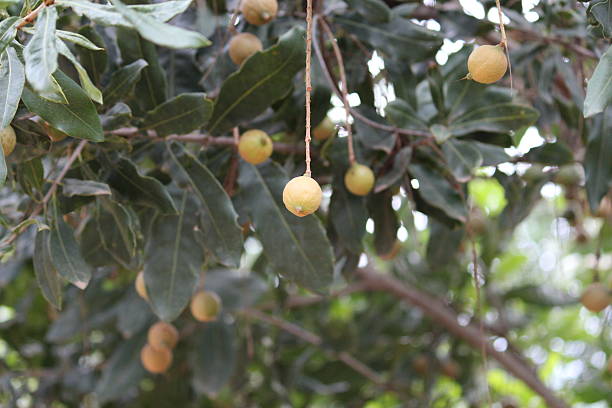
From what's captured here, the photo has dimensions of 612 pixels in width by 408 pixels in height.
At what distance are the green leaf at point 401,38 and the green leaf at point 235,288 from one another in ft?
3.11

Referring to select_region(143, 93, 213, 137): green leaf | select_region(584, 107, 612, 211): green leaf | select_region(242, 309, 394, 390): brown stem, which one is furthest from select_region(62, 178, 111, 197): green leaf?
select_region(242, 309, 394, 390): brown stem

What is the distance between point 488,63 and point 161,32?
0.38 meters

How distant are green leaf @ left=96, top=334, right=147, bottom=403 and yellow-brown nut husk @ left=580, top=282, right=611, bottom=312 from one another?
1139 millimetres

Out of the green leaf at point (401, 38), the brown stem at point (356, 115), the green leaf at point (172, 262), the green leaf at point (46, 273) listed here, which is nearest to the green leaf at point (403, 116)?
the brown stem at point (356, 115)

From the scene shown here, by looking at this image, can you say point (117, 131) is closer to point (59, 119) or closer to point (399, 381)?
point (59, 119)

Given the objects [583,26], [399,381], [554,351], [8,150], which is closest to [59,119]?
[8,150]

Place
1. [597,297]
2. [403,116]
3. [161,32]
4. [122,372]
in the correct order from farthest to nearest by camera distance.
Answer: [122,372], [597,297], [403,116], [161,32]

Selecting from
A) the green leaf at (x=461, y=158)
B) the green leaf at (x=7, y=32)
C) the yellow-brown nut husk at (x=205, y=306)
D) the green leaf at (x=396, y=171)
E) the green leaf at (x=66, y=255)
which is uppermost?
the green leaf at (x=7, y=32)

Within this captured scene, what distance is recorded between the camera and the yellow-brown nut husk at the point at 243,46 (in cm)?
135

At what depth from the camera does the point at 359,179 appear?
4.26ft

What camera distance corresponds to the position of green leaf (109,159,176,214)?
1.17 metres

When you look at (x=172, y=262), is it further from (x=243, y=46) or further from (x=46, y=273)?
(x=243, y=46)

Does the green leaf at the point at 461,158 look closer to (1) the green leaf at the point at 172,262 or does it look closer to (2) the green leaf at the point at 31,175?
(1) the green leaf at the point at 172,262

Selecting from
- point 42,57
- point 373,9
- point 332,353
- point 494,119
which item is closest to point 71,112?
point 42,57
